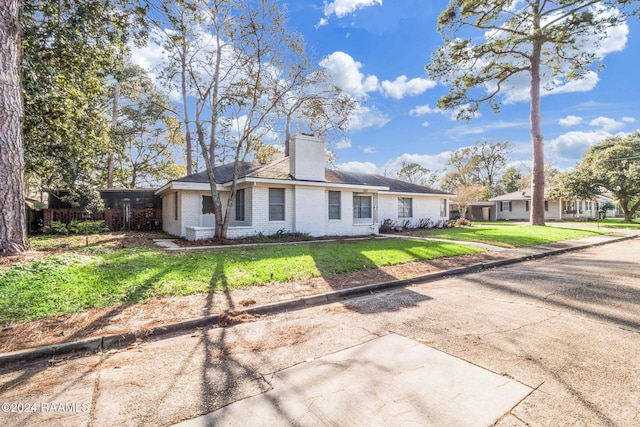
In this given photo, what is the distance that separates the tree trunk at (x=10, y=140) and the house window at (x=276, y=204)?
328 inches

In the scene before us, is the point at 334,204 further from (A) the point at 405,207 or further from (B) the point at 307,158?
(A) the point at 405,207

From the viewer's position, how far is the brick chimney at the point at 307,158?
46.4 feet

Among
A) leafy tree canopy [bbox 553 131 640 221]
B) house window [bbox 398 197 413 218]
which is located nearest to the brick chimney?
house window [bbox 398 197 413 218]

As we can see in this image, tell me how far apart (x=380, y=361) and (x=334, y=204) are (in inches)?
489

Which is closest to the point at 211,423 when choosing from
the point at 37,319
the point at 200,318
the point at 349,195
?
the point at 200,318

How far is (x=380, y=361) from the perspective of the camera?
9.84 ft

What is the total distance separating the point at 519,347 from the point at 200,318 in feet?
13.3

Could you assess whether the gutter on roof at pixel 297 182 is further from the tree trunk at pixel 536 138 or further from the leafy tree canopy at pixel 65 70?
the tree trunk at pixel 536 138

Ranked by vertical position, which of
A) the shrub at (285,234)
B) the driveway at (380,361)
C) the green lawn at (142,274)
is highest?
the shrub at (285,234)

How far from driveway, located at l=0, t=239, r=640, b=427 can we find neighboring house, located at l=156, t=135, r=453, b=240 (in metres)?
8.88

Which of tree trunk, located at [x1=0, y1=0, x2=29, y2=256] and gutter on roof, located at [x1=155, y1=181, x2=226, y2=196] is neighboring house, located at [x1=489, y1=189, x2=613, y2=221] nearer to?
gutter on roof, located at [x1=155, y1=181, x2=226, y2=196]

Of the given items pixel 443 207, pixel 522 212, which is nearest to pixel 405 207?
pixel 443 207

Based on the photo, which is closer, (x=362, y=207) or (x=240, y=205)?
(x=240, y=205)

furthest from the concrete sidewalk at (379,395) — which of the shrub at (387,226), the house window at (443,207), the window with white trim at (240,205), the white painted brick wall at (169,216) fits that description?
the house window at (443,207)
